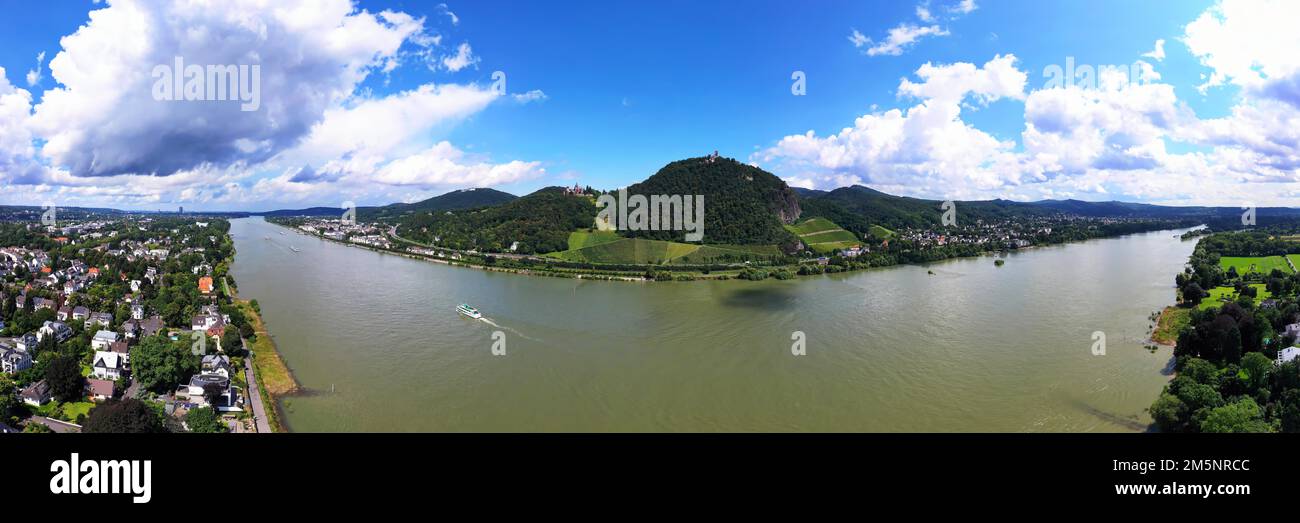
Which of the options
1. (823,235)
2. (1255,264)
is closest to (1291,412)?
(1255,264)

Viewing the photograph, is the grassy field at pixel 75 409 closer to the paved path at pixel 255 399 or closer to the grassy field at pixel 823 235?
the paved path at pixel 255 399

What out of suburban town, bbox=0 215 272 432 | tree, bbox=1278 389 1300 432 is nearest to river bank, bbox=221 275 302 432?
suburban town, bbox=0 215 272 432

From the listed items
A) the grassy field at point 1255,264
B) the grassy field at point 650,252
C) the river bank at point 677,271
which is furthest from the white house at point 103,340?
the grassy field at point 1255,264

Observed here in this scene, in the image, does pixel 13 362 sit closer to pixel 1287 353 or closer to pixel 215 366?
pixel 215 366

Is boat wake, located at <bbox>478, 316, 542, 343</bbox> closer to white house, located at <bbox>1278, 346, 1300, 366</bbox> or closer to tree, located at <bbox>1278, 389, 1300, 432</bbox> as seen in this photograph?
tree, located at <bbox>1278, 389, 1300, 432</bbox>
